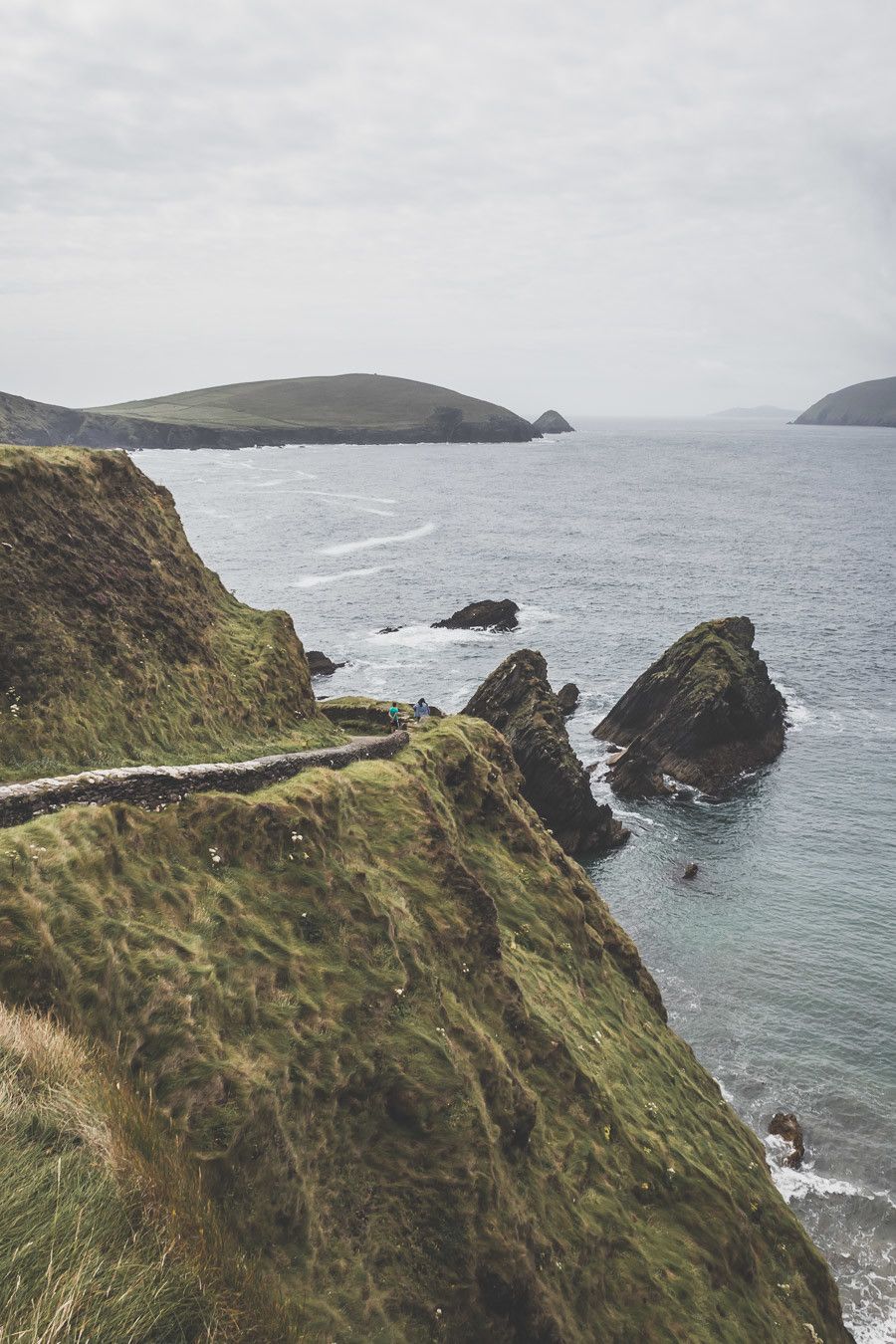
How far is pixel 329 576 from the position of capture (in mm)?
109500

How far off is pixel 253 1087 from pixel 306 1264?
2.39m

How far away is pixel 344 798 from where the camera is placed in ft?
70.3

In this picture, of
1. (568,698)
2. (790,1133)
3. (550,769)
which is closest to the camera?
(790,1133)

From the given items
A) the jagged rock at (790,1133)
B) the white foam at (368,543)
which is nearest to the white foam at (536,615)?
the white foam at (368,543)

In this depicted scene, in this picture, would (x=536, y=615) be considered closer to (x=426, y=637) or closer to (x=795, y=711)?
(x=426, y=637)

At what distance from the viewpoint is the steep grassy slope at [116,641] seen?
23469mm

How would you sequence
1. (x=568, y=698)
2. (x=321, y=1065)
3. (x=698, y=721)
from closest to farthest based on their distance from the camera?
(x=321, y=1065) → (x=698, y=721) → (x=568, y=698)

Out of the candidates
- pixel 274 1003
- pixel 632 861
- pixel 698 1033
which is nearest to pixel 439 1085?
pixel 274 1003

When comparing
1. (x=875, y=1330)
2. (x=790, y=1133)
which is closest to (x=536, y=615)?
(x=790, y=1133)

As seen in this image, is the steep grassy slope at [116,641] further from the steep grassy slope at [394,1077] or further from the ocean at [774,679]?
the ocean at [774,679]

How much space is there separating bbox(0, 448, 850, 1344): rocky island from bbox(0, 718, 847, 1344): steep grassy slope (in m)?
0.06

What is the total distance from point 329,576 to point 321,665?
132 ft

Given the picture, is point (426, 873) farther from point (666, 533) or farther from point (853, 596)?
point (666, 533)

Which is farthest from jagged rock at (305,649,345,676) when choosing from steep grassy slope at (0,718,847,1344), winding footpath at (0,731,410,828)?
winding footpath at (0,731,410,828)
